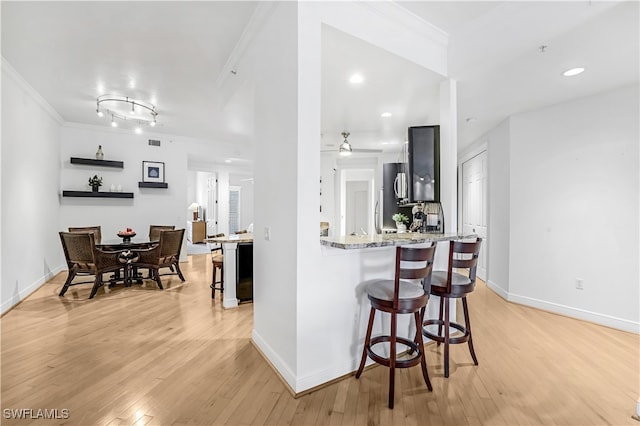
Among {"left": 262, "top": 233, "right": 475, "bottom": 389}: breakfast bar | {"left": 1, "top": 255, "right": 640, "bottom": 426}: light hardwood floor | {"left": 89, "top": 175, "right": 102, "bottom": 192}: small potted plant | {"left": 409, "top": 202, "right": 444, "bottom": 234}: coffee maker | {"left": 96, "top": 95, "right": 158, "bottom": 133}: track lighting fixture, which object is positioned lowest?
{"left": 1, "top": 255, "right": 640, "bottom": 426}: light hardwood floor

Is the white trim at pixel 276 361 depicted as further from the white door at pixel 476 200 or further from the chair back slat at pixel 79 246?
the white door at pixel 476 200

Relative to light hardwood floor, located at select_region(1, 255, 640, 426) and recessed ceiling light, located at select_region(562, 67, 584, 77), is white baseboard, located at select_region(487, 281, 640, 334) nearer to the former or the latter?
light hardwood floor, located at select_region(1, 255, 640, 426)

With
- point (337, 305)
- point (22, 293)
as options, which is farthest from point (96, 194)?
point (337, 305)

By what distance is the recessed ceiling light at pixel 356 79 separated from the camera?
120 inches

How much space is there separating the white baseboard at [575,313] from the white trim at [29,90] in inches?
267

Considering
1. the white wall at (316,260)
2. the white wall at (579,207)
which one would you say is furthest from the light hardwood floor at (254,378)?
the white wall at (579,207)

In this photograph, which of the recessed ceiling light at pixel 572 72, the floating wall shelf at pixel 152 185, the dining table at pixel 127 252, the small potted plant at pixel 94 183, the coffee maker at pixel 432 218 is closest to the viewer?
the recessed ceiling light at pixel 572 72

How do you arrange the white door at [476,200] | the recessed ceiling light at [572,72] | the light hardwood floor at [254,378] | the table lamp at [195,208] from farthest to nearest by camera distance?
the table lamp at [195,208] < the white door at [476,200] < the recessed ceiling light at [572,72] < the light hardwood floor at [254,378]

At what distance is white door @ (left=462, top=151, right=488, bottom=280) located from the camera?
520 cm

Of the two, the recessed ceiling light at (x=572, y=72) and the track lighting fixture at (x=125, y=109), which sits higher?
the track lighting fixture at (x=125, y=109)

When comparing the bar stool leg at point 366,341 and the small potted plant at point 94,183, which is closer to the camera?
the bar stool leg at point 366,341

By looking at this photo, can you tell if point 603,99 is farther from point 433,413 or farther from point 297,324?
point 297,324

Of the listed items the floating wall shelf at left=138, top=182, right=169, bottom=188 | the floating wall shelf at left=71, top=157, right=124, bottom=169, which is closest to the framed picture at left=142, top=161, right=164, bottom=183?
the floating wall shelf at left=138, top=182, right=169, bottom=188

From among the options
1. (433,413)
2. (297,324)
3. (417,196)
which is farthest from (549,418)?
(417,196)
